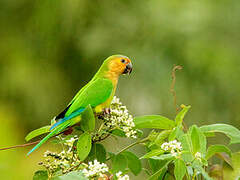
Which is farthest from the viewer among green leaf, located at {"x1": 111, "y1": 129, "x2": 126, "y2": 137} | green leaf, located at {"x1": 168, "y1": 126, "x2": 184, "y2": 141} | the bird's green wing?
the bird's green wing

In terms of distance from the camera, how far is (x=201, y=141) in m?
1.12

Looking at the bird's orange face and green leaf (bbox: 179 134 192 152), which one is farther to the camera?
the bird's orange face

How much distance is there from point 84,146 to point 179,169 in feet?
1.10

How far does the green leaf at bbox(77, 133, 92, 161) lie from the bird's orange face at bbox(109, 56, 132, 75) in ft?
3.77

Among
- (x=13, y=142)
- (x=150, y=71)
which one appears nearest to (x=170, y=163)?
(x=13, y=142)

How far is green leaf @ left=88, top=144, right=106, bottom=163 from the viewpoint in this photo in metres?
1.30

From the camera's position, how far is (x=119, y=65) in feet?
7.96

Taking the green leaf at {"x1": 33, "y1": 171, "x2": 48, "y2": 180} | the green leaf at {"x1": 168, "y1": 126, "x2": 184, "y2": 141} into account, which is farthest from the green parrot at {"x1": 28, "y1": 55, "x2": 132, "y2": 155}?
the green leaf at {"x1": 168, "y1": 126, "x2": 184, "y2": 141}

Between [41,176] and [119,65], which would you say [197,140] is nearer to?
[41,176]

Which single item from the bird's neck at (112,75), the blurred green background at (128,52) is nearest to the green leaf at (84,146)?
the bird's neck at (112,75)

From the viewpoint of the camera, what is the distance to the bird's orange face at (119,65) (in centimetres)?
237

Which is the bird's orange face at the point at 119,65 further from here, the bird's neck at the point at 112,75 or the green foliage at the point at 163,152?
the green foliage at the point at 163,152

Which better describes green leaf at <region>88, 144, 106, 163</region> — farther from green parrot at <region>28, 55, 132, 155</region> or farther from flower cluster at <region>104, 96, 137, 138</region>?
green parrot at <region>28, 55, 132, 155</region>

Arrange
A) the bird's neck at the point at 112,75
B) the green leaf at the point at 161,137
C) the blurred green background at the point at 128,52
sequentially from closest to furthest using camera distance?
the green leaf at the point at 161,137, the bird's neck at the point at 112,75, the blurred green background at the point at 128,52
